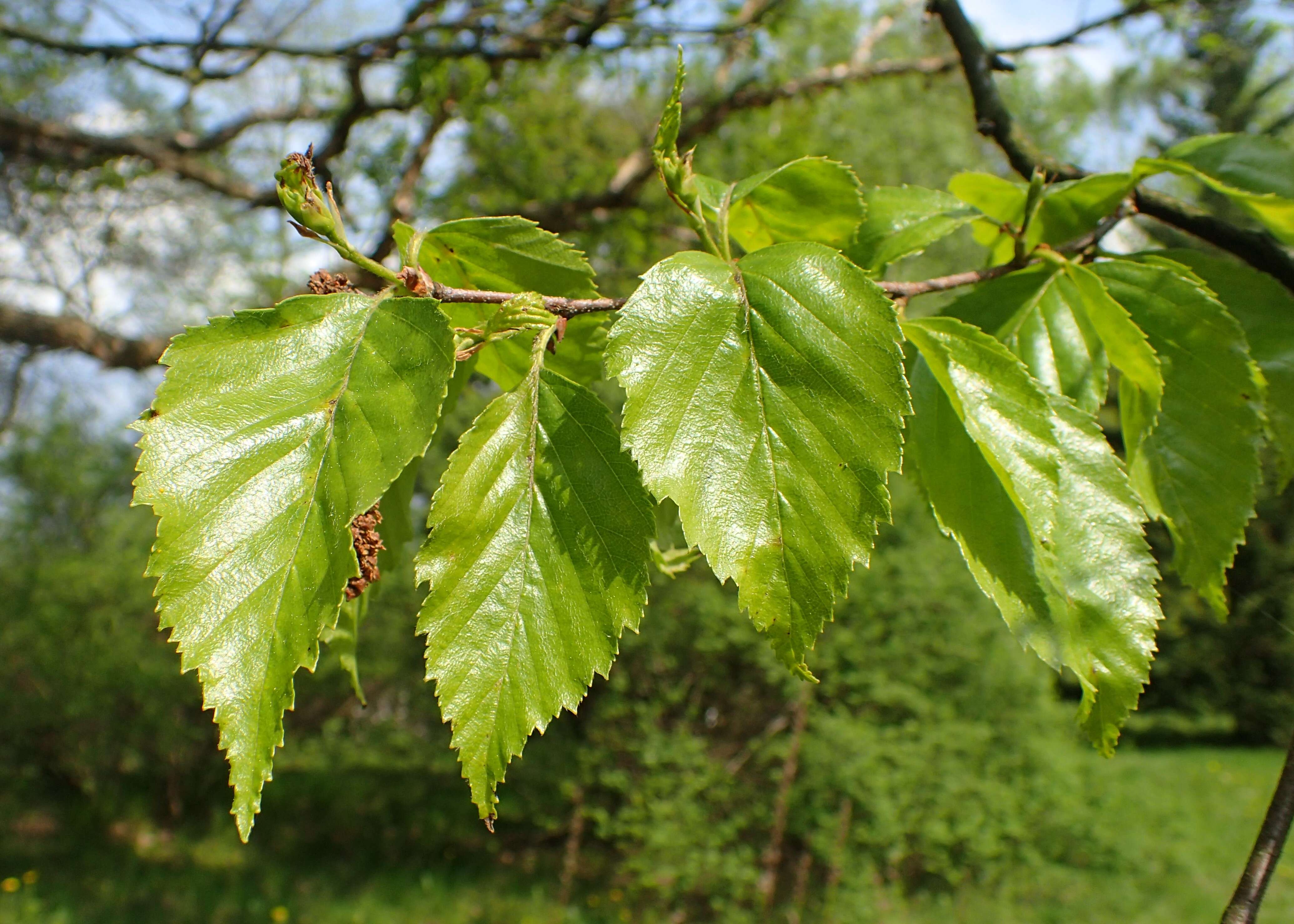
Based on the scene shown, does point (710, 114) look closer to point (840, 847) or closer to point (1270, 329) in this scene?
point (840, 847)

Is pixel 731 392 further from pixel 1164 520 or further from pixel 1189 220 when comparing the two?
pixel 1189 220

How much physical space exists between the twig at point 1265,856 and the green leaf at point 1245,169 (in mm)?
426

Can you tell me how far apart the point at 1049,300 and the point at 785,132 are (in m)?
7.03

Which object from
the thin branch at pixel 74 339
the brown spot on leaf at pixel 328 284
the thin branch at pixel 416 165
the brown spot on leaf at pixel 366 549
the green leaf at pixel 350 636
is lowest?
the thin branch at pixel 74 339

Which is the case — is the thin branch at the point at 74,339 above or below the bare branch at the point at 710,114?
below

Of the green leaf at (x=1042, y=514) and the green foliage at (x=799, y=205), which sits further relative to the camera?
the green foliage at (x=799, y=205)

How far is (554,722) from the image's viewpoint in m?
6.58

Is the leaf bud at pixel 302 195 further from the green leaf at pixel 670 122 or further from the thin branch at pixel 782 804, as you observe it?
the thin branch at pixel 782 804

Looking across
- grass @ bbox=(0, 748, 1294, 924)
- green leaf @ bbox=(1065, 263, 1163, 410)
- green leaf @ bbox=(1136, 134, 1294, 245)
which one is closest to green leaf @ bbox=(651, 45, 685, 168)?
green leaf @ bbox=(1065, 263, 1163, 410)

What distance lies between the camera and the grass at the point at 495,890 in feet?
18.6

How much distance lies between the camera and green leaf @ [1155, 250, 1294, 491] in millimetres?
773

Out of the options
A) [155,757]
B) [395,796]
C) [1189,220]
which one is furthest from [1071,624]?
[155,757]

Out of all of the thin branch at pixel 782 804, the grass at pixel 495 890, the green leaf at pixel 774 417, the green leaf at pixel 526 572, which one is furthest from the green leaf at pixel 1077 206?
the grass at pixel 495 890

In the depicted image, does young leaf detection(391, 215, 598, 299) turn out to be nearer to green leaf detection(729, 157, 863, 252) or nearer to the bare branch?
green leaf detection(729, 157, 863, 252)
